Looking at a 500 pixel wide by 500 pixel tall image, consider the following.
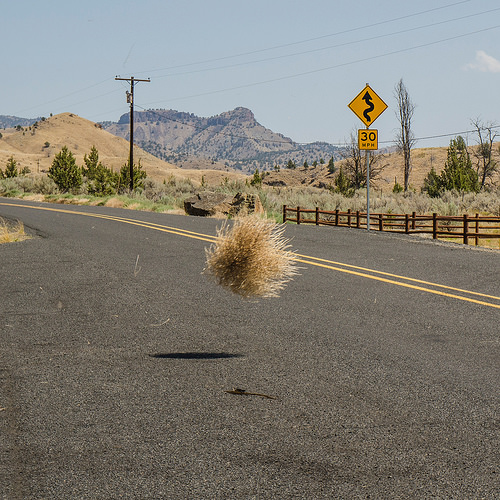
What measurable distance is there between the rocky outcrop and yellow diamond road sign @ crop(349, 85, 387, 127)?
9936 millimetres

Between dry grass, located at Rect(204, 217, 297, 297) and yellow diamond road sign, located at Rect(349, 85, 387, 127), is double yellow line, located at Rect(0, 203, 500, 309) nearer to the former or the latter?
dry grass, located at Rect(204, 217, 297, 297)

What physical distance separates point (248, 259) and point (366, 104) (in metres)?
13.0

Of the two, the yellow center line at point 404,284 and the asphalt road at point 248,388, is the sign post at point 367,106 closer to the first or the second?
the yellow center line at point 404,284

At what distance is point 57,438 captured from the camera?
156 inches

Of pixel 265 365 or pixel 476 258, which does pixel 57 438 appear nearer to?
pixel 265 365

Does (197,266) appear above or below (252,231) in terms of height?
below

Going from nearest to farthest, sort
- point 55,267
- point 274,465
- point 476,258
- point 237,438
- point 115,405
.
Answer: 1. point 274,465
2. point 237,438
3. point 115,405
4. point 55,267
5. point 476,258

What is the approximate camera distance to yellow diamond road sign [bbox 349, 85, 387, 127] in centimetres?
1786

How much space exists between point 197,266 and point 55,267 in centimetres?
268

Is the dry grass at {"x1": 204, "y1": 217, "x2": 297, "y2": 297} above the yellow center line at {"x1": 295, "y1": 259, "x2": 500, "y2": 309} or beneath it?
above

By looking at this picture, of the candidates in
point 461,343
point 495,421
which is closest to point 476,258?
point 461,343

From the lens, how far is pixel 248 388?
195 inches

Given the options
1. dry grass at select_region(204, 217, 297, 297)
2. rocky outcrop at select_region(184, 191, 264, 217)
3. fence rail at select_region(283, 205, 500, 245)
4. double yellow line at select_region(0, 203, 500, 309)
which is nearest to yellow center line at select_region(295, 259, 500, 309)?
double yellow line at select_region(0, 203, 500, 309)

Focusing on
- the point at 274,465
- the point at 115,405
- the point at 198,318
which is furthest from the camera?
the point at 198,318
